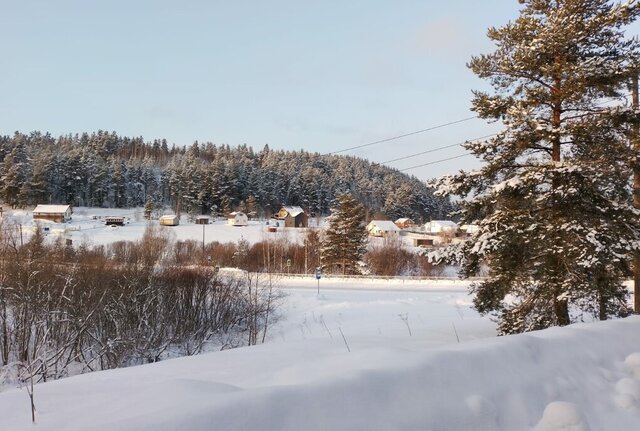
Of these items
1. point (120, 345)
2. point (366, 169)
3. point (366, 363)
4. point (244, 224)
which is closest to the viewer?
point (366, 363)

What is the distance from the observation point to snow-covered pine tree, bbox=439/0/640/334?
29.6ft

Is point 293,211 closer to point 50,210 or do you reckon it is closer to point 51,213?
point 51,213

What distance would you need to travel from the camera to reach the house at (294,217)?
82.1 metres

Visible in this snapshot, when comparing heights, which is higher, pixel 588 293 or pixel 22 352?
pixel 588 293

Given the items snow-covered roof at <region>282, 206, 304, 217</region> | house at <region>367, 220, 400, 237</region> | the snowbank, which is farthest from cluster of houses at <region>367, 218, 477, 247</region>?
the snowbank

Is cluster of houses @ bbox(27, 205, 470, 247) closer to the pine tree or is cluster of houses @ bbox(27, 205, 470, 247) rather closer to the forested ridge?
the forested ridge

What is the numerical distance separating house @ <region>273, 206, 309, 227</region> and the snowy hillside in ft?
252

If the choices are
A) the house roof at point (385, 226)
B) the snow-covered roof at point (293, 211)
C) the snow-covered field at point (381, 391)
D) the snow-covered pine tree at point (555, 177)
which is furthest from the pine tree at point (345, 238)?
the snow-covered field at point (381, 391)

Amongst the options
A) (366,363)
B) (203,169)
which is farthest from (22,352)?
(203,169)

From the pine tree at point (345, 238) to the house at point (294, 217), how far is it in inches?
1178

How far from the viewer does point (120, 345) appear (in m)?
14.9

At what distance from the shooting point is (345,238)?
2036 inches

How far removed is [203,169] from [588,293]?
310ft

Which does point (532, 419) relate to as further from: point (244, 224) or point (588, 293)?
point (244, 224)
